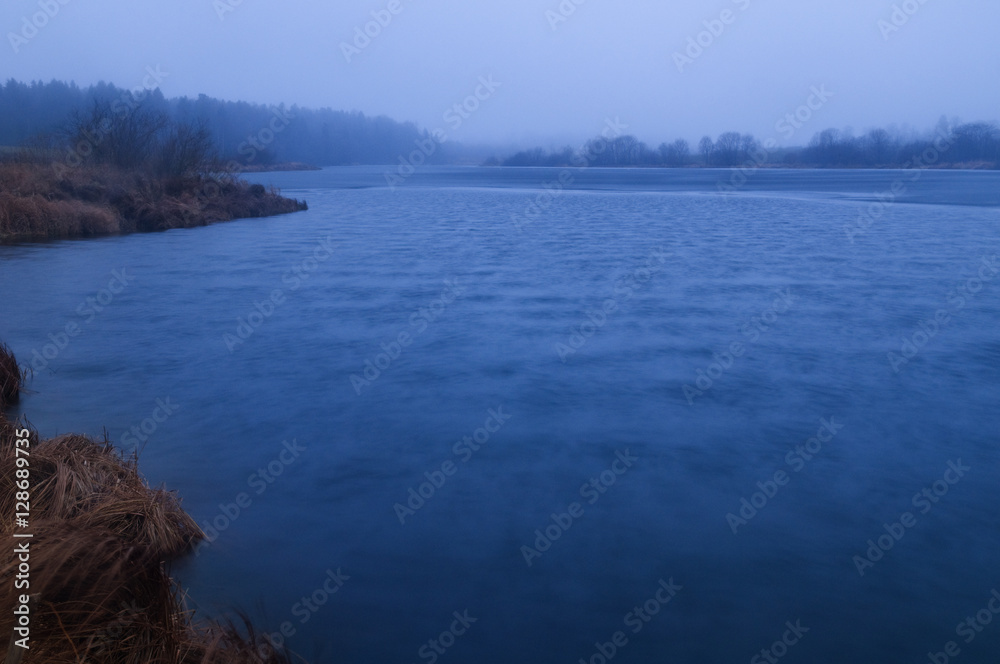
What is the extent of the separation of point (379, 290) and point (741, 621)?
12265mm

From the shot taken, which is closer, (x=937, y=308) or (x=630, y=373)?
(x=630, y=373)

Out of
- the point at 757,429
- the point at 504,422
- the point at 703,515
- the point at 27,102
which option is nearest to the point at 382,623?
the point at 703,515

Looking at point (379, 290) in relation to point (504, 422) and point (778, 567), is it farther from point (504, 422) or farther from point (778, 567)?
point (778, 567)

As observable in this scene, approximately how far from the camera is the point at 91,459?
6.27m
